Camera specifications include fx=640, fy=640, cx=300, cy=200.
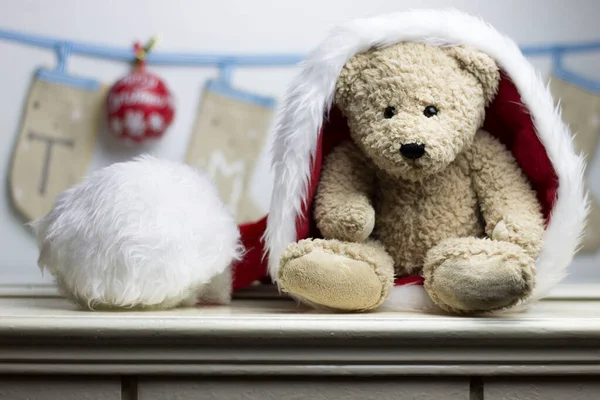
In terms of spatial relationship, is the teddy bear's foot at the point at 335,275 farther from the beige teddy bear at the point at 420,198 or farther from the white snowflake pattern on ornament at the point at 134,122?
the white snowflake pattern on ornament at the point at 134,122

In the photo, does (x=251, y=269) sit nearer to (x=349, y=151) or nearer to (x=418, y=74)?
(x=349, y=151)

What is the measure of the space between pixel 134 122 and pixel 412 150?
643 mm

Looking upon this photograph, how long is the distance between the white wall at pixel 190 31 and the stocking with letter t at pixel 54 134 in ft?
0.07

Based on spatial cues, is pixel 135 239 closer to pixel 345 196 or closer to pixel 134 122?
pixel 345 196

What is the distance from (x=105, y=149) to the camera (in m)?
1.19

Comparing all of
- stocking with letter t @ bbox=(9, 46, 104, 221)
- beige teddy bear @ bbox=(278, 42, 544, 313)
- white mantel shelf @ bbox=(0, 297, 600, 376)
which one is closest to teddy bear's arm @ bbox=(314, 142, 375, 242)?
beige teddy bear @ bbox=(278, 42, 544, 313)

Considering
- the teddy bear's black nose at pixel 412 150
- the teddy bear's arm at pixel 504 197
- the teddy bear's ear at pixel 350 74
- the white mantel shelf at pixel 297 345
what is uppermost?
the teddy bear's ear at pixel 350 74

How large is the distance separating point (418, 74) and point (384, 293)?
233 mm

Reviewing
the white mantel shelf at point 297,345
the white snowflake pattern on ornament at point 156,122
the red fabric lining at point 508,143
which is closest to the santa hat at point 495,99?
the red fabric lining at point 508,143

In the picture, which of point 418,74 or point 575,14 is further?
point 575,14

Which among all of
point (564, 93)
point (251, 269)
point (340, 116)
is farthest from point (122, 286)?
point (564, 93)

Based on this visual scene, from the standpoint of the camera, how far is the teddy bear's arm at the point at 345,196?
0.67 m

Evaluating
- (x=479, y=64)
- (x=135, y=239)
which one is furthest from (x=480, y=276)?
(x=135, y=239)

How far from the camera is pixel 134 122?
113cm
